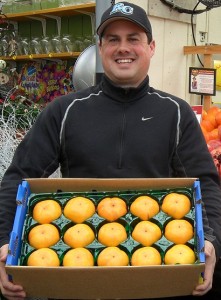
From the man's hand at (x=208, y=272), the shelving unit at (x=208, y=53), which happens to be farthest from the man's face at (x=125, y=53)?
the shelving unit at (x=208, y=53)

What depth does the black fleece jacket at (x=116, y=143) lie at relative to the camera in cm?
159

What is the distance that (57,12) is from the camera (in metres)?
5.49

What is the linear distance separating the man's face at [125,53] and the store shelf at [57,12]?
131 inches

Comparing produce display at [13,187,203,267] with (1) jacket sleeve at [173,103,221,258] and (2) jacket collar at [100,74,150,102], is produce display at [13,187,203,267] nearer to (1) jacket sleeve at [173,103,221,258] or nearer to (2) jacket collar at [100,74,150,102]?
(1) jacket sleeve at [173,103,221,258]

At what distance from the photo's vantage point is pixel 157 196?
4.60ft

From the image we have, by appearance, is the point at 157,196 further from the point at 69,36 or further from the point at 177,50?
the point at 69,36

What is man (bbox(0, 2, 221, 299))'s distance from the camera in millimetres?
1593

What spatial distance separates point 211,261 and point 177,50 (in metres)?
3.40

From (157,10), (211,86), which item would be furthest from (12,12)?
(211,86)

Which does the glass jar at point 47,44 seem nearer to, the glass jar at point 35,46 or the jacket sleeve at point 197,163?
the glass jar at point 35,46

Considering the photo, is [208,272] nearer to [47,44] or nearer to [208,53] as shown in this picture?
[208,53]

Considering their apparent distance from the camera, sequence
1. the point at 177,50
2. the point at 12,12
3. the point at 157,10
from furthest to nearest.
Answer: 1. the point at 12,12
2. the point at 177,50
3. the point at 157,10

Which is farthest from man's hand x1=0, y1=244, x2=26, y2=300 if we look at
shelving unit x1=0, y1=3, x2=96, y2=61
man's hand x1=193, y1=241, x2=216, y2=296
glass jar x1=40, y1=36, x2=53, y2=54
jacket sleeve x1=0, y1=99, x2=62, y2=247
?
glass jar x1=40, y1=36, x2=53, y2=54

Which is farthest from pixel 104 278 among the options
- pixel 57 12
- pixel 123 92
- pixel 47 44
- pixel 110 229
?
pixel 57 12
